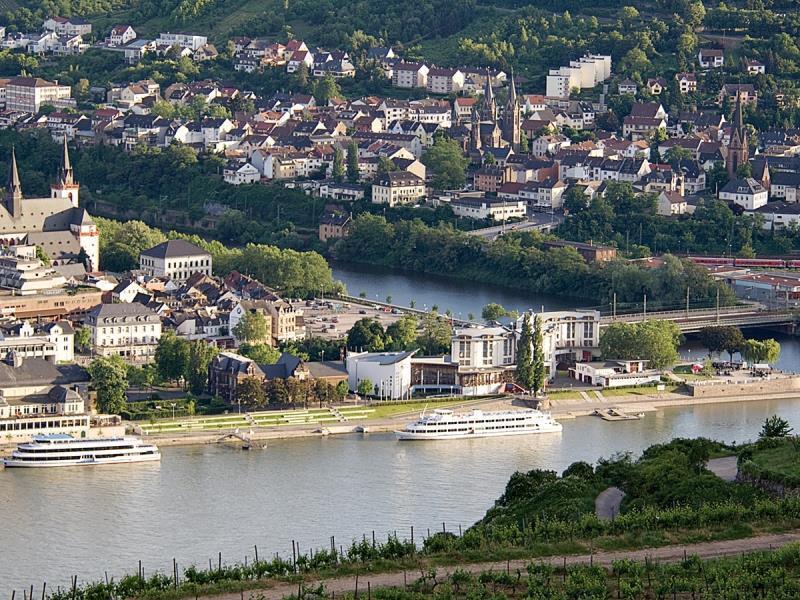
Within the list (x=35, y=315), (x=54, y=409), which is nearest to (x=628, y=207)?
(x=35, y=315)

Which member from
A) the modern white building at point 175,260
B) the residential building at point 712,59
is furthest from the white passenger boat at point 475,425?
the residential building at point 712,59

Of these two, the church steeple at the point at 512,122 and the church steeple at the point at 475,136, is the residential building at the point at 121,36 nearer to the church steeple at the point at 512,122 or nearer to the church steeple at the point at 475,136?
the church steeple at the point at 475,136

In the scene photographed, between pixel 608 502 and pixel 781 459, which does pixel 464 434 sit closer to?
pixel 781 459

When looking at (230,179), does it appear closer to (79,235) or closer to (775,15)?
(79,235)

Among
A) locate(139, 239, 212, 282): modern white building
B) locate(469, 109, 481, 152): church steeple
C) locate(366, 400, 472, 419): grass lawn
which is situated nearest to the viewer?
locate(366, 400, 472, 419): grass lawn

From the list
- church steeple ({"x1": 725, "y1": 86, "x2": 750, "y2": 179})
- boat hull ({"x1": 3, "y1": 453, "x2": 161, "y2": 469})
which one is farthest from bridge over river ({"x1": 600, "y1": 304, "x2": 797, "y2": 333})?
boat hull ({"x1": 3, "y1": 453, "x2": 161, "y2": 469})

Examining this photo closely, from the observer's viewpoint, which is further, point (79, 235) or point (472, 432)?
point (79, 235)

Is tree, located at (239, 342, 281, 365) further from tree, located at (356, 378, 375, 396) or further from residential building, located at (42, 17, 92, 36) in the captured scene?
residential building, located at (42, 17, 92, 36)
